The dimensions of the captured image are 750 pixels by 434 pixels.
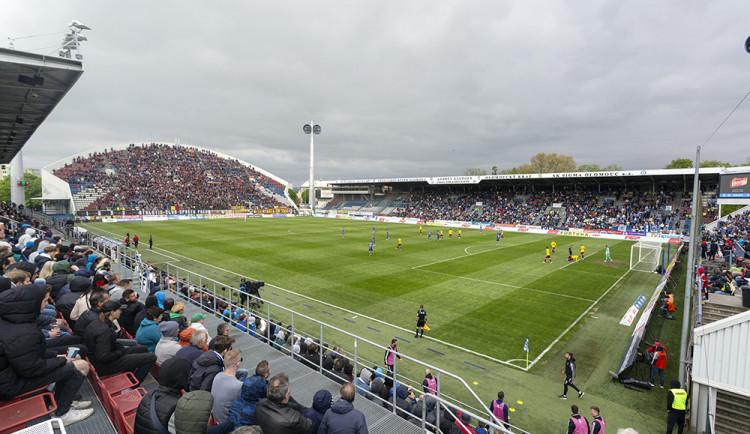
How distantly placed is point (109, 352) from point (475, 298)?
1566 cm

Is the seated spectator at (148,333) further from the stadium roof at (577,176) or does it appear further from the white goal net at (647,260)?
the stadium roof at (577,176)

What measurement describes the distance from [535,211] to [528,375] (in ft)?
170

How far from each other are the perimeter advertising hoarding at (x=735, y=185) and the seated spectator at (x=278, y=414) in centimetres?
3796

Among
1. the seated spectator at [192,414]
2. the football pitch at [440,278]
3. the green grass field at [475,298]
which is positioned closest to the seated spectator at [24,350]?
the seated spectator at [192,414]

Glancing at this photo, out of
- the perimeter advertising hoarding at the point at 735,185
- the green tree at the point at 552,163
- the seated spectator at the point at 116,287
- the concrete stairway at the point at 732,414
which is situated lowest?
the concrete stairway at the point at 732,414

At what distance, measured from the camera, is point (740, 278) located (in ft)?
47.2

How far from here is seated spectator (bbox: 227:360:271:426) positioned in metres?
3.75

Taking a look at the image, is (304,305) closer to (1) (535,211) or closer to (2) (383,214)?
(1) (535,211)

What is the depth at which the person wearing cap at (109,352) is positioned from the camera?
485cm

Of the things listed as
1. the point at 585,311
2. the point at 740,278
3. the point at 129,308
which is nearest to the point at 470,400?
the point at 129,308

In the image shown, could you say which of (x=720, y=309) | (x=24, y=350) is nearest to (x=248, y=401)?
(x=24, y=350)

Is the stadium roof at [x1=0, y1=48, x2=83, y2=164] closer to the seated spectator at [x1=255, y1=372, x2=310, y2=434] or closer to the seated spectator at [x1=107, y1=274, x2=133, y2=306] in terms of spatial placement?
the seated spectator at [x1=107, y1=274, x2=133, y2=306]

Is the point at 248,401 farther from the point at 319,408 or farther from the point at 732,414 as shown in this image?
the point at 732,414

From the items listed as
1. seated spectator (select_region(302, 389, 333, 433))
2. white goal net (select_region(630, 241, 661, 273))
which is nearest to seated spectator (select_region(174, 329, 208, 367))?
seated spectator (select_region(302, 389, 333, 433))
